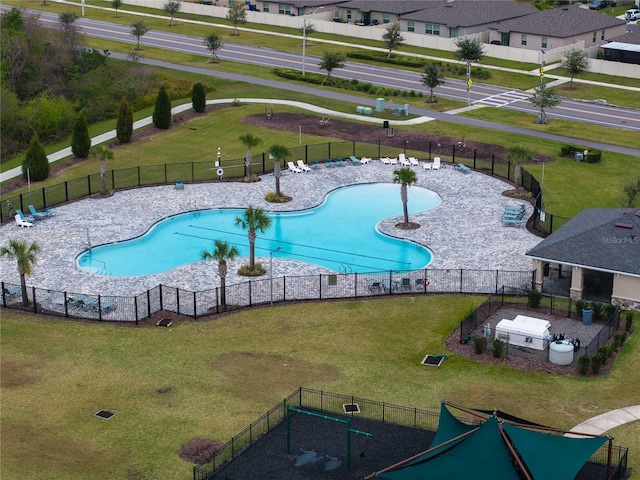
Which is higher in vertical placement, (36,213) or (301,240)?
(36,213)

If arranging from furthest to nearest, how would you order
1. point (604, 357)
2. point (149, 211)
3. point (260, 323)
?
point (149, 211) < point (260, 323) < point (604, 357)

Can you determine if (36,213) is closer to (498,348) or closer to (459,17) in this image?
(498,348)

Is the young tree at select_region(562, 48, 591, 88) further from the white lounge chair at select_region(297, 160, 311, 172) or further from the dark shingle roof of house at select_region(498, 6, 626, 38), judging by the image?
the white lounge chair at select_region(297, 160, 311, 172)

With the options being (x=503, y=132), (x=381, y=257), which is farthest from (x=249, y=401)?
(x=503, y=132)

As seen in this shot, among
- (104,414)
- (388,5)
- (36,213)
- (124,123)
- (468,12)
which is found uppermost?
(388,5)

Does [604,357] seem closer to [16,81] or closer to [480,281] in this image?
[480,281]

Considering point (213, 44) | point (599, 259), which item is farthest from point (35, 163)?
point (599, 259)

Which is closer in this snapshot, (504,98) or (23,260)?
(23,260)

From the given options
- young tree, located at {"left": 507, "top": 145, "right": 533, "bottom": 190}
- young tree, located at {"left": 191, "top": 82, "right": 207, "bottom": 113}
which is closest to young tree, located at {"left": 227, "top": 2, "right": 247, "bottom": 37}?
young tree, located at {"left": 191, "top": 82, "right": 207, "bottom": 113}
